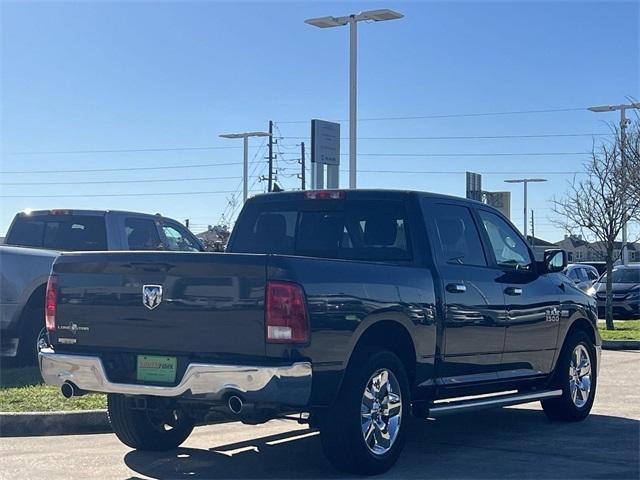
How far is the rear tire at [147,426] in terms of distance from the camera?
757cm

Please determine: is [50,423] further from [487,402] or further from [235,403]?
[487,402]

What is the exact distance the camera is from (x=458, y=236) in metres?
8.24

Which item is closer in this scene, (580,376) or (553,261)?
(553,261)

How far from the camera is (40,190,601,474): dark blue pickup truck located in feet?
20.2

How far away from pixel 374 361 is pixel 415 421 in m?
2.95

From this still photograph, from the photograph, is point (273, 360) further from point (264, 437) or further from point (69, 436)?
point (69, 436)

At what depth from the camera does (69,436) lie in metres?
8.52

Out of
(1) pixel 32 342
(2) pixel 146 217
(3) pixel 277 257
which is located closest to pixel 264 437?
(3) pixel 277 257

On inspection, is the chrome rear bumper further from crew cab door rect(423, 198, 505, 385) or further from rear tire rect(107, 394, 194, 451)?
crew cab door rect(423, 198, 505, 385)

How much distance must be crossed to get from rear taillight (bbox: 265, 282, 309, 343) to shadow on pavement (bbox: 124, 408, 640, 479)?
1305mm

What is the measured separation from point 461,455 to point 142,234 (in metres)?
6.39

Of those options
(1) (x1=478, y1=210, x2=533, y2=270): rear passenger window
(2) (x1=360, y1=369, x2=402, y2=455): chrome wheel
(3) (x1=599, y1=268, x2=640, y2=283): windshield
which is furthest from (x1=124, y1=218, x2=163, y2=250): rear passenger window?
(3) (x1=599, y1=268, x2=640, y2=283): windshield

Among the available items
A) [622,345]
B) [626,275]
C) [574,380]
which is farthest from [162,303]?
[626,275]

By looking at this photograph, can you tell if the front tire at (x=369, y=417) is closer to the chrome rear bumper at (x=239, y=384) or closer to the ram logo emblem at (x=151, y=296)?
the chrome rear bumper at (x=239, y=384)
